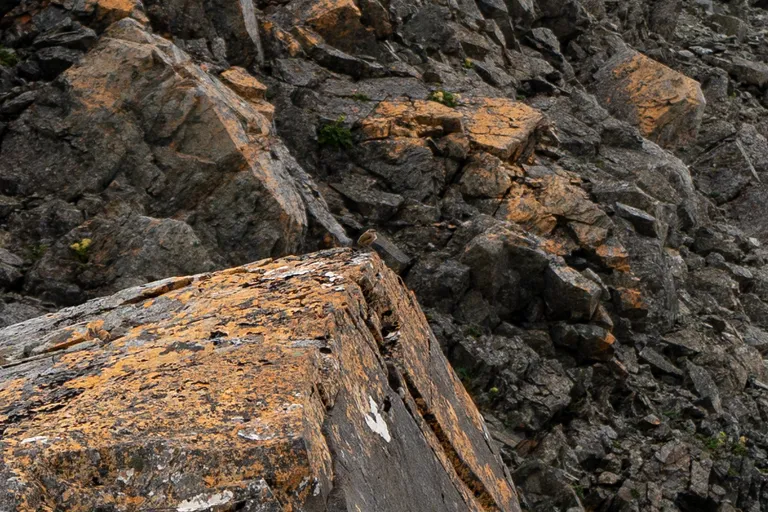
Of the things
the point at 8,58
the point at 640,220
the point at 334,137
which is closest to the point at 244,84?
the point at 334,137

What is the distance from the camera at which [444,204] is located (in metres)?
21.5

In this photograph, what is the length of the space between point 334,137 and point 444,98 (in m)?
3.67

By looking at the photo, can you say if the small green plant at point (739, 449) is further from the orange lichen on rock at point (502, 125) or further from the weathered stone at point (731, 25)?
the weathered stone at point (731, 25)

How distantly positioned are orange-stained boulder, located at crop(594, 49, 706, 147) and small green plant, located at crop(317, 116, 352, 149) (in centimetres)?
1239

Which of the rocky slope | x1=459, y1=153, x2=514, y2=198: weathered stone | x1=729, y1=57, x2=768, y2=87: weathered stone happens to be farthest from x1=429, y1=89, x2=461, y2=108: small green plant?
x1=729, y1=57, x2=768, y2=87: weathered stone

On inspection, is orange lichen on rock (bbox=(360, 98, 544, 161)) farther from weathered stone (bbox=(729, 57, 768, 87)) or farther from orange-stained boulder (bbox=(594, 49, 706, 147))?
weathered stone (bbox=(729, 57, 768, 87))

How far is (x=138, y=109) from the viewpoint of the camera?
1739 centimetres

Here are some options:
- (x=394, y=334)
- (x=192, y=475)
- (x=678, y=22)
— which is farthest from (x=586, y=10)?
(x=192, y=475)

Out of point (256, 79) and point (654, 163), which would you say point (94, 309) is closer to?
point (256, 79)

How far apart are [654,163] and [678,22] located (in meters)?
16.6

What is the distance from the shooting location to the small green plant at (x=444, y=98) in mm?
24078

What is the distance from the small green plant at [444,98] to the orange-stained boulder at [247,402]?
16.2 m

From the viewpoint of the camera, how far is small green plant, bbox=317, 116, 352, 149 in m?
21.8

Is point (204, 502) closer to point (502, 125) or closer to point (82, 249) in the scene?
point (82, 249)
